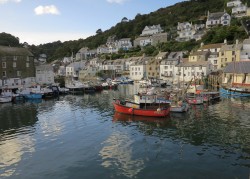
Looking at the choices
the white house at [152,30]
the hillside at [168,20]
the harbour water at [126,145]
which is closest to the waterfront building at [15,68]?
the harbour water at [126,145]

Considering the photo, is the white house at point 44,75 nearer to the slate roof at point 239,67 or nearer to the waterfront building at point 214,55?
the waterfront building at point 214,55

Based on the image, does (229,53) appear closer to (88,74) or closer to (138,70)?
(138,70)

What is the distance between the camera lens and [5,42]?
428 feet

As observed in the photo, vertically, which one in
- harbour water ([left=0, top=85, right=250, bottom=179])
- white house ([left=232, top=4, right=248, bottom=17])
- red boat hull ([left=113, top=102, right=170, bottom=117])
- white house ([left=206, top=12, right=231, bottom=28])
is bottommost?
harbour water ([left=0, top=85, right=250, bottom=179])

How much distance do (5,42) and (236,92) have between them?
372ft

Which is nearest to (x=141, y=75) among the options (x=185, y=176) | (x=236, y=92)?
(x=236, y=92)

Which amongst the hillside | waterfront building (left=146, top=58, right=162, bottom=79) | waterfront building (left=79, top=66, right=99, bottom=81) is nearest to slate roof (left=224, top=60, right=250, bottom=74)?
waterfront building (left=146, top=58, right=162, bottom=79)

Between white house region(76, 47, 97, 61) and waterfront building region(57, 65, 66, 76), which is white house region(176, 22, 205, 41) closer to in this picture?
white house region(76, 47, 97, 61)

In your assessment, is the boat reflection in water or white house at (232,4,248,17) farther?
white house at (232,4,248,17)

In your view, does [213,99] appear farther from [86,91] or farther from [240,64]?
[86,91]

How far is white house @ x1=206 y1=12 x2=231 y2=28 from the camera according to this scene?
11843 centimetres

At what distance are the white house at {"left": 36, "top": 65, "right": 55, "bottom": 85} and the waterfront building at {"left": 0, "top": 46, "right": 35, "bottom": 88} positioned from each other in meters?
6.06

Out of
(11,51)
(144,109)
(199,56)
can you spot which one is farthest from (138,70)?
(144,109)

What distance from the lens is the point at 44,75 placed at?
90.1 m
